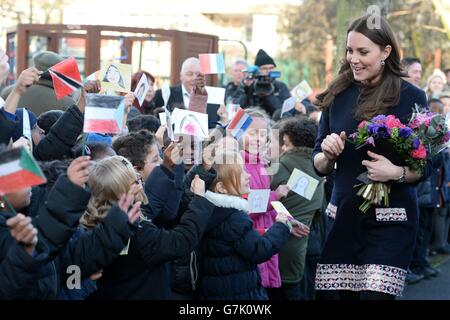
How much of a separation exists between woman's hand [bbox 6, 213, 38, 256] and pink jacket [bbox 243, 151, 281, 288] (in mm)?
3061

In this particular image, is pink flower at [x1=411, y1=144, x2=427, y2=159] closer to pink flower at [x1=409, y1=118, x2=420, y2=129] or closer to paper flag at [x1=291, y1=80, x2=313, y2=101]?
pink flower at [x1=409, y1=118, x2=420, y2=129]

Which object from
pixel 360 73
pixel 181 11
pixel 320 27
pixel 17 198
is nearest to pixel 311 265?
pixel 360 73

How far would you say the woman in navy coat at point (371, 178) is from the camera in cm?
449

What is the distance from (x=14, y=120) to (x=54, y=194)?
120 cm

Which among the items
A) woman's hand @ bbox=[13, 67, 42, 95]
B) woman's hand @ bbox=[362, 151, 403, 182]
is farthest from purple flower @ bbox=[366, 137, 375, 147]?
woman's hand @ bbox=[13, 67, 42, 95]

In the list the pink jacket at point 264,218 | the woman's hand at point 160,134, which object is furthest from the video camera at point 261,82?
the woman's hand at point 160,134

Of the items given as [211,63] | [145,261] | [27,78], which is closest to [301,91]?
[211,63]

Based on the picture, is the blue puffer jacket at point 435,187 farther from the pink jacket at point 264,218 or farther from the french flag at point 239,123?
the french flag at point 239,123

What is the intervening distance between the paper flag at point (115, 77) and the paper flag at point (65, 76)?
0.91 feet

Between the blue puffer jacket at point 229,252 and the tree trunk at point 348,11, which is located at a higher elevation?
the tree trunk at point 348,11

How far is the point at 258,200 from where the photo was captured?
19.4 ft

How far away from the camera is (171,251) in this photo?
14.0ft

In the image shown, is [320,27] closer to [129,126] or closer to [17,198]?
[129,126]

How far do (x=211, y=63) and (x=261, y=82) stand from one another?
2.73m
